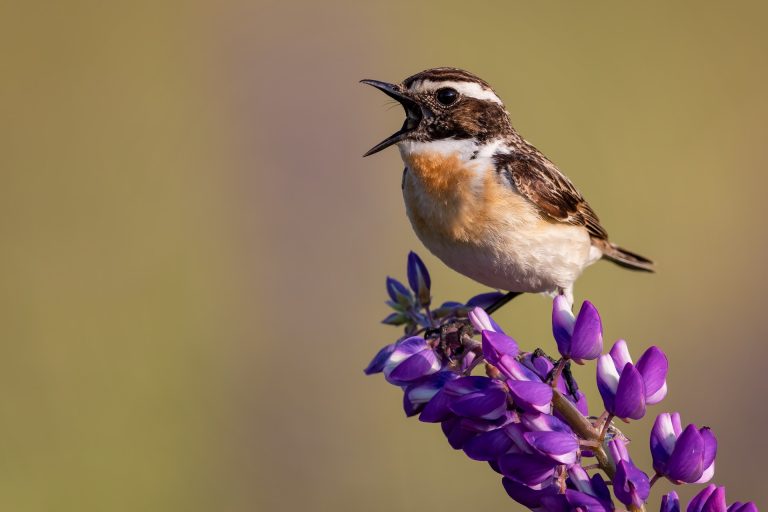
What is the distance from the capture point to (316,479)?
27.5 ft

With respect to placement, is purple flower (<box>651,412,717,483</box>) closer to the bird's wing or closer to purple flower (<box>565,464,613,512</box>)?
purple flower (<box>565,464,613,512</box>)

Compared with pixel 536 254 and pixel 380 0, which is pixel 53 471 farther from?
pixel 380 0

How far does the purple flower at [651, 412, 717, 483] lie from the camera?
107 inches

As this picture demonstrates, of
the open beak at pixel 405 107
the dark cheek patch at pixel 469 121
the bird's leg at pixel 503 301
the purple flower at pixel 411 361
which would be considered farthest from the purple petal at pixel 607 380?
the bird's leg at pixel 503 301

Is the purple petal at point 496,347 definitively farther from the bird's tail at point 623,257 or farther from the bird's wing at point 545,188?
the bird's tail at point 623,257

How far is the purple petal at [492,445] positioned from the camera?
9.11 feet

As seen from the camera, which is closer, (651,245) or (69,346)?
(69,346)

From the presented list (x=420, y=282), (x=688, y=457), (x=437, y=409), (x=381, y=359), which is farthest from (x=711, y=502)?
(x=420, y=282)

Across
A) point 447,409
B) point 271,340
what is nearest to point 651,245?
point 271,340

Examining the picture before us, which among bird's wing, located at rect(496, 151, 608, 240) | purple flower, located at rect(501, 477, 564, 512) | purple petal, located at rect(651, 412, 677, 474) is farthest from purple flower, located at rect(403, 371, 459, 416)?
bird's wing, located at rect(496, 151, 608, 240)

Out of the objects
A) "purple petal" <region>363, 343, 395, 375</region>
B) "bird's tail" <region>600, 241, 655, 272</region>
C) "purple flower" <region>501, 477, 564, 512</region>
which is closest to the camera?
"purple flower" <region>501, 477, 564, 512</region>

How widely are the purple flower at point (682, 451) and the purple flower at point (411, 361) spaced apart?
640 mm

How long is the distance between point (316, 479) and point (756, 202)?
747cm

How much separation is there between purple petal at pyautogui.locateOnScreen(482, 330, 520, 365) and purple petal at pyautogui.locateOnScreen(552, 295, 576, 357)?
136 mm
